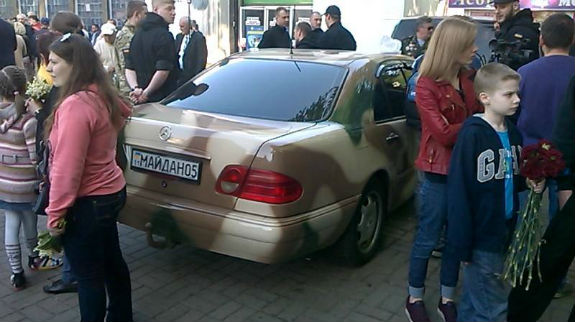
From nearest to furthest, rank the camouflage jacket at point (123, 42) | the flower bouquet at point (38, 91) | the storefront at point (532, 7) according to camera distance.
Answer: the flower bouquet at point (38, 91) → the camouflage jacket at point (123, 42) → the storefront at point (532, 7)

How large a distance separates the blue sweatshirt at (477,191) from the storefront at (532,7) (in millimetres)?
9624

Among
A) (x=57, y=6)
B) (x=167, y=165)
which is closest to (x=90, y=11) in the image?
(x=57, y=6)

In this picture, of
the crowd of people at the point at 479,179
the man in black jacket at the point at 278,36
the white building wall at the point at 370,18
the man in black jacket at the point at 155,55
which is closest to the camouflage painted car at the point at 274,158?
the crowd of people at the point at 479,179

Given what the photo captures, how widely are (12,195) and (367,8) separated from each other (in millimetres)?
12028

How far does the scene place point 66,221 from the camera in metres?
2.75

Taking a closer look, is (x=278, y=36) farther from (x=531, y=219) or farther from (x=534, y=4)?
(x=534, y=4)

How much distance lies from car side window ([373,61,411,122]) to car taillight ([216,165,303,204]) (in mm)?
1208

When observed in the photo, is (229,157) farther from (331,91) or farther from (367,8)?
(367,8)

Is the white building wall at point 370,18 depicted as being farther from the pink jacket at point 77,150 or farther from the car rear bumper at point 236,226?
the pink jacket at point 77,150

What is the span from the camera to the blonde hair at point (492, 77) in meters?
2.85

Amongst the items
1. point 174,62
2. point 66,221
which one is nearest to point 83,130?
point 66,221

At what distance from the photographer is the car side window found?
4305mm

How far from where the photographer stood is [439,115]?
3.10 meters

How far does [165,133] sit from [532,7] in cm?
1144
